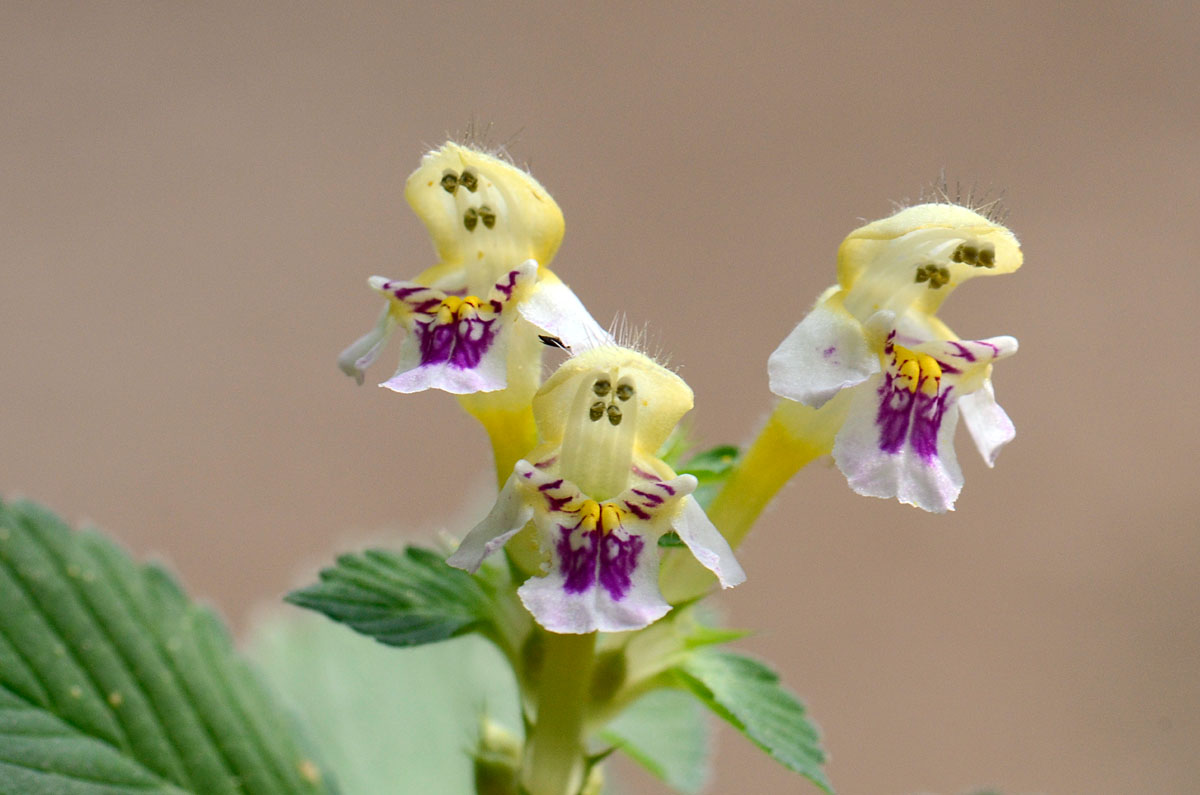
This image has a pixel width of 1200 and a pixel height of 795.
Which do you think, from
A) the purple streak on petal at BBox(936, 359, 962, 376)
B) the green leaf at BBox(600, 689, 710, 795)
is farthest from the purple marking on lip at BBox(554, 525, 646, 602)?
the green leaf at BBox(600, 689, 710, 795)

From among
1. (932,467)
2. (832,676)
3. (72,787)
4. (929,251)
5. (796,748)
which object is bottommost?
(72,787)

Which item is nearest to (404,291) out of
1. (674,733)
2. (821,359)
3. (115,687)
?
(821,359)

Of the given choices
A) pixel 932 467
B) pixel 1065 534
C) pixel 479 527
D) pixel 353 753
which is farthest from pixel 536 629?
pixel 1065 534

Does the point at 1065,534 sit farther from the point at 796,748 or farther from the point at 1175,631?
the point at 796,748

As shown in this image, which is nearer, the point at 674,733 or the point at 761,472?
the point at 761,472

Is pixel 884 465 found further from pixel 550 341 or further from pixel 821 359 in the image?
pixel 550 341

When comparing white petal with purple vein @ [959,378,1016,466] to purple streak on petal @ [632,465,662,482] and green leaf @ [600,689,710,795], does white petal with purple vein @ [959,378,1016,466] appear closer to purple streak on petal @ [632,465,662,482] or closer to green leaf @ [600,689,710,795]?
purple streak on petal @ [632,465,662,482]

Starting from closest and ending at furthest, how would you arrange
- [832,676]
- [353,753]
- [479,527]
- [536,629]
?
[479,527] → [536,629] → [353,753] → [832,676]
